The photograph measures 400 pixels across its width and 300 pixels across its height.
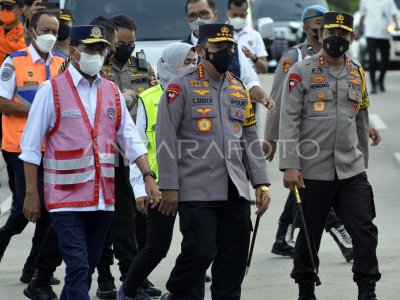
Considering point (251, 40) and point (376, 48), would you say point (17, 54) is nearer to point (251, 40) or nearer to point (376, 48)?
point (251, 40)

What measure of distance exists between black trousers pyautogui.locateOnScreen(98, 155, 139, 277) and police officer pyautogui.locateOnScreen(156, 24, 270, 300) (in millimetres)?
1200

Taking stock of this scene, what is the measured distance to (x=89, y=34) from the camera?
7363 millimetres

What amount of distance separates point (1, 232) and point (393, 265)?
2940 mm

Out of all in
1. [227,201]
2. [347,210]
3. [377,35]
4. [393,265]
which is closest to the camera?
[227,201]

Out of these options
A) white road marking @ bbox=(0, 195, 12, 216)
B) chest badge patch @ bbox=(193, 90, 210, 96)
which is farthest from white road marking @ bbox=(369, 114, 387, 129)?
chest badge patch @ bbox=(193, 90, 210, 96)

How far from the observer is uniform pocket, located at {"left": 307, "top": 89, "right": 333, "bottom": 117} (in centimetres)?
806

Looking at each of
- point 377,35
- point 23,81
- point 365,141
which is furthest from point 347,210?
point 377,35

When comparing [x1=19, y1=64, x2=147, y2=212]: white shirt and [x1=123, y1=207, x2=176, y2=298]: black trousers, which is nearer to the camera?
[x1=19, y1=64, x2=147, y2=212]: white shirt

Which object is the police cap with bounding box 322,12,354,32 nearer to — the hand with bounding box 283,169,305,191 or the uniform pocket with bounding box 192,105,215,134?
the hand with bounding box 283,169,305,191

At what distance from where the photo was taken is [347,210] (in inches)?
319

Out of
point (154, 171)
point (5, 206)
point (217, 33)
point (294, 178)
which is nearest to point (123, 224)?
point (154, 171)

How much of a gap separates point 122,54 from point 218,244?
198 cm

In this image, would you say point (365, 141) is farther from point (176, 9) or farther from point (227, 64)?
point (176, 9)

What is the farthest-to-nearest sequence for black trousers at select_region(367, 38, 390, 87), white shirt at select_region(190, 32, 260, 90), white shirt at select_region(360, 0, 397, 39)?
black trousers at select_region(367, 38, 390, 87) < white shirt at select_region(360, 0, 397, 39) < white shirt at select_region(190, 32, 260, 90)
